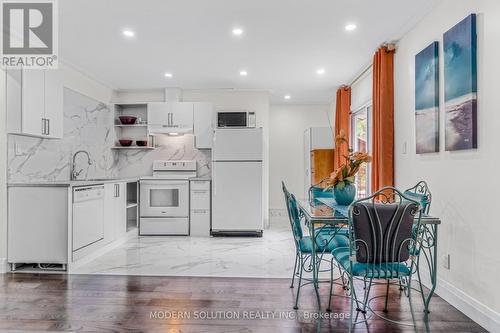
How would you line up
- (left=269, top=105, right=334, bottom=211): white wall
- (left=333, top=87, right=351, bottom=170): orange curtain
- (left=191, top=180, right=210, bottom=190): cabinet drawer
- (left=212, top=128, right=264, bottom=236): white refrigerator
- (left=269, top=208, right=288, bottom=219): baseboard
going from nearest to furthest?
(left=212, top=128, right=264, bottom=236): white refrigerator < (left=191, top=180, right=210, bottom=190): cabinet drawer < (left=333, top=87, right=351, bottom=170): orange curtain < (left=269, top=208, right=288, bottom=219): baseboard < (left=269, top=105, right=334, bottom=211): white wall

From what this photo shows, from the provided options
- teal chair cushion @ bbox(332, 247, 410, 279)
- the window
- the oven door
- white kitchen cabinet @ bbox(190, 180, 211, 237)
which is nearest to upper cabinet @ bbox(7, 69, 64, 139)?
the oven door

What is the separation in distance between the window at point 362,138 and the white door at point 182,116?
9.16ft

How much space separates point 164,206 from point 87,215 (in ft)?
5.41

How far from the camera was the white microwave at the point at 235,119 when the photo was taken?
6078mm

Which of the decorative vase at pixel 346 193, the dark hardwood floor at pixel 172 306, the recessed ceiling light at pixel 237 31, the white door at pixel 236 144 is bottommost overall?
the dark hardwood floor at pixel 172 306

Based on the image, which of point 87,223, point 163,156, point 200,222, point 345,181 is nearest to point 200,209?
point 200,222

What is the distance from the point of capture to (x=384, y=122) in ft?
12.8

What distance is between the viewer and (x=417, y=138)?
10.8ft

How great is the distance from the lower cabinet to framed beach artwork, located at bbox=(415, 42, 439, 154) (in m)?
3.73

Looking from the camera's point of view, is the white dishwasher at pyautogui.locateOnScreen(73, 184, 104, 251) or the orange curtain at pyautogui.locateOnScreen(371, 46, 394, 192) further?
the orange curtain at pyautogui.locateOnScreen(371, 46, 394, 192)

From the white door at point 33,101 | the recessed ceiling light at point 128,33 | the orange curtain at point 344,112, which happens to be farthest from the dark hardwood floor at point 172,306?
the orange curtain at point 344,112

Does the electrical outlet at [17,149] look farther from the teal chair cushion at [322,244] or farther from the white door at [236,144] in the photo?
the teal chair cushion at [322,244]

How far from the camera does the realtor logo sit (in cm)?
317

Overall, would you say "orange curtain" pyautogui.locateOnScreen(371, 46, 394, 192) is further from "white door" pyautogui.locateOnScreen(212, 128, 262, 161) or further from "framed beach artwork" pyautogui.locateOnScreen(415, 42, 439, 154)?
"white door" pyautogui.locateOnScreen(212, 128, 262, 161)
